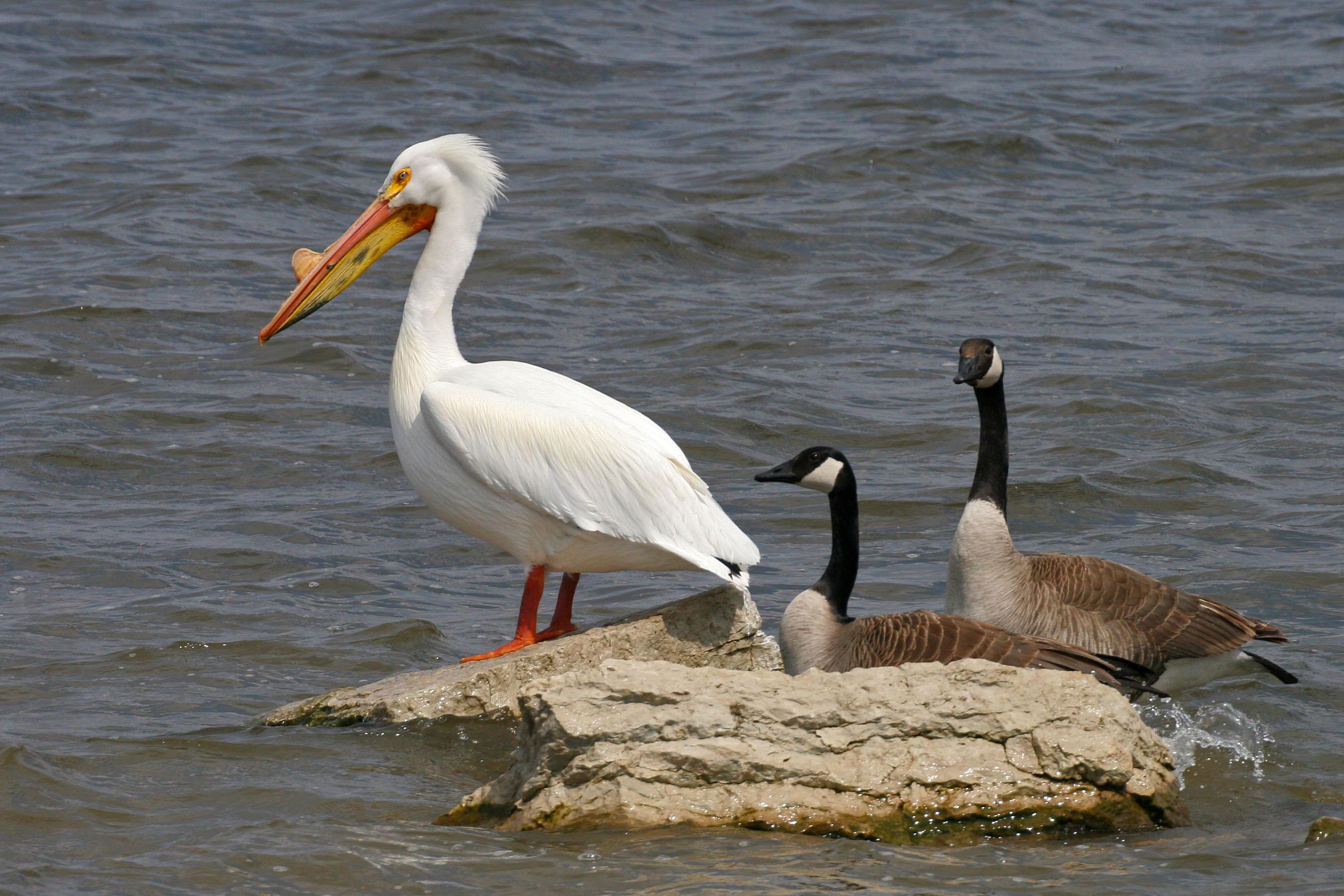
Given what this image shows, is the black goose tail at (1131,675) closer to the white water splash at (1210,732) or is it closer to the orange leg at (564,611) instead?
the white water splash at (1210,732)

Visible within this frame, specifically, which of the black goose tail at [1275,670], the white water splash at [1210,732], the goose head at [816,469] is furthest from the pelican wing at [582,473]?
the black goose tail at [1275,670]

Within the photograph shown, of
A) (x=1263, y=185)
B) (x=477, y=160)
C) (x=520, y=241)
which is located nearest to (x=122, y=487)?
(x=477, y=160)

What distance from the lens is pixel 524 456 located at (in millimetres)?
5934

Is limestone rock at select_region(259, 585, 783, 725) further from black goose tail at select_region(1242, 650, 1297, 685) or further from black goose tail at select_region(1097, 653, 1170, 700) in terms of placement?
black goose tail at select_region(1242, 650, 1297, 685)

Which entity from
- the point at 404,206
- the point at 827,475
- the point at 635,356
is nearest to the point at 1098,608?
the point at 827,475

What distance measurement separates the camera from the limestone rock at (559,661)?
5.73 metres

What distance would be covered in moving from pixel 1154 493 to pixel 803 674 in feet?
14.6

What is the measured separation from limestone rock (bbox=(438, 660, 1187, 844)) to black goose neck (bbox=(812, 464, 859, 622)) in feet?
4.34

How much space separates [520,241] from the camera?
13.0 meters

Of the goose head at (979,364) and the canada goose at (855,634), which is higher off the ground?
the goose head at (979,364)

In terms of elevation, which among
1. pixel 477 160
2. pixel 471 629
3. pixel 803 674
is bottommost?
pixel 471 629

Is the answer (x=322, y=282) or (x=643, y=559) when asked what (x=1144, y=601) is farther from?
(x=322, y=282)

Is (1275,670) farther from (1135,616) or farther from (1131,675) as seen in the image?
(1131,675)

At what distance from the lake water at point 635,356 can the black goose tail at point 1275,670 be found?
0.11m
